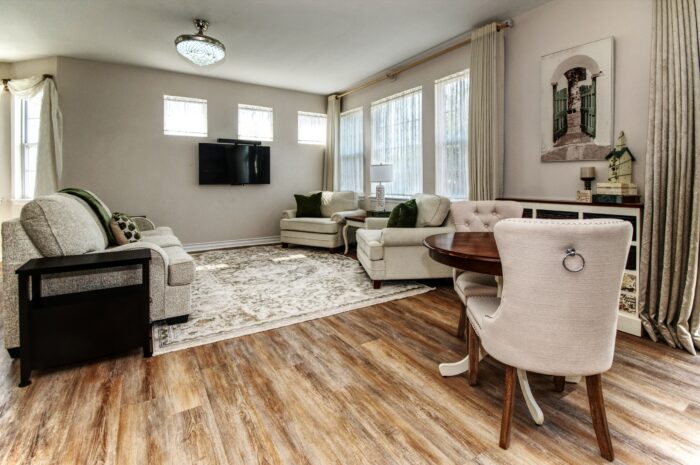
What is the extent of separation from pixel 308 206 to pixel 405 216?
2.61 m

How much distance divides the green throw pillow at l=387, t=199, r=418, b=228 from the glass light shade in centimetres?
254

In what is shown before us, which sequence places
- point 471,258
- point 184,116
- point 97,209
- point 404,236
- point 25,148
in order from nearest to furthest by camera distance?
point 471,258, point 97,209, point 404,236, point 25,148, point 184,116

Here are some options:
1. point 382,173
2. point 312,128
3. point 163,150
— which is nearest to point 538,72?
point 382,173

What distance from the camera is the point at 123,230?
328 centimetres

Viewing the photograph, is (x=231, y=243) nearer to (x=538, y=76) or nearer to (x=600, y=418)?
(x=538, y=76)

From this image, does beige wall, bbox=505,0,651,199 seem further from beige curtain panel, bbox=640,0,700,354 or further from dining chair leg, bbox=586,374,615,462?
dining chair leg, bbox=586,374,615,462

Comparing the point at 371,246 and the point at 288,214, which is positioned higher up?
the point at 288,214

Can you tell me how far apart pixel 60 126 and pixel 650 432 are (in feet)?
21.3

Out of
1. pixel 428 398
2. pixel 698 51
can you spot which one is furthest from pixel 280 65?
pixel 428 398

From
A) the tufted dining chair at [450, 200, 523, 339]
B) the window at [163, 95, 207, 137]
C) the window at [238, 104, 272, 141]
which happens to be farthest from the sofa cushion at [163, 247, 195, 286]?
the window at [238, 104, 272, 141]

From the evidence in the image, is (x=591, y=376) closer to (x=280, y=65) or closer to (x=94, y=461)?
(x=94, y=461)

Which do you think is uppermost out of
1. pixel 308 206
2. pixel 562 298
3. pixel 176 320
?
pixel 308 206

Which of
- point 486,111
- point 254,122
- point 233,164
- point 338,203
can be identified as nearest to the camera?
point 486,111

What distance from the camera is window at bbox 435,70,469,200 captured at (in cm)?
430
